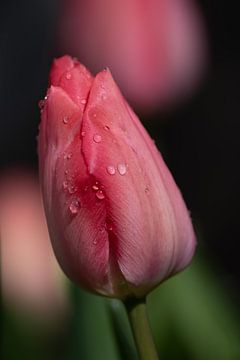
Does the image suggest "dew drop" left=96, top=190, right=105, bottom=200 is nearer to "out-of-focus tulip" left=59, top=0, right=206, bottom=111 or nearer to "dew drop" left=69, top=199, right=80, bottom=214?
"dew drop" left=69, top=199, right=80, bottom=214

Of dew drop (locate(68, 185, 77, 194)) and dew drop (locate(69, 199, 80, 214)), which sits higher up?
dew drop (locate(68, 185, 77, 194))

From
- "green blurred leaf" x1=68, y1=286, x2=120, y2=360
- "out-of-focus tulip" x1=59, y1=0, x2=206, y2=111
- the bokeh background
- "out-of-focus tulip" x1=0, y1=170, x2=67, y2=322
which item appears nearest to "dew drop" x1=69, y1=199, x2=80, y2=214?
the bokeh background

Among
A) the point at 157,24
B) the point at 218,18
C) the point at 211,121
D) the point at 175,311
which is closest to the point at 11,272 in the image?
the point at 175,311

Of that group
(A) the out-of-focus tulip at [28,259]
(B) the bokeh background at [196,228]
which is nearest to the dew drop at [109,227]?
(B) the bokeh background at [196,228]

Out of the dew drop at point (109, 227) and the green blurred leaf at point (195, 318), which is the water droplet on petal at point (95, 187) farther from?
the green blurred leaf at point (195, 318)

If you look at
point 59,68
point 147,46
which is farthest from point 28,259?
point 59,68

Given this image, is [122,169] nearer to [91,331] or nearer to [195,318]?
[91,331]
